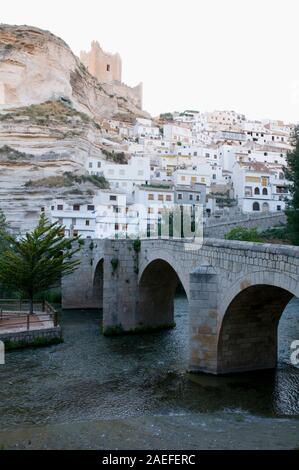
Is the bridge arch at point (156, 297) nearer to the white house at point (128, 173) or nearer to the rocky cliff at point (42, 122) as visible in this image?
the rocky cliff at point (42, 122)

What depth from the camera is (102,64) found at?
10581 cm

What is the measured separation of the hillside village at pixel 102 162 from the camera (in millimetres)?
40500

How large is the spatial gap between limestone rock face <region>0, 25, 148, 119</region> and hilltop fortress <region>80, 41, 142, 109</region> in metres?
26.4

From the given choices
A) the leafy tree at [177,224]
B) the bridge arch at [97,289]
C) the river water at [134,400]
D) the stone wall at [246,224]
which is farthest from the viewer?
the stone wall at [246,224]

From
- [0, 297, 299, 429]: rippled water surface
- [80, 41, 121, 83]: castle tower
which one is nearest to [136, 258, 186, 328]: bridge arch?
[0, 297, 299, 429]: rippled water surface

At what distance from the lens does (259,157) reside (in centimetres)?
6025

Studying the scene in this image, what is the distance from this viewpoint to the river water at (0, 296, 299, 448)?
770 cm

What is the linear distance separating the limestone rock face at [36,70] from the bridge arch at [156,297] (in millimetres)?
54611

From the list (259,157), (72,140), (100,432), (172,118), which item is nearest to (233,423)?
(100,432)

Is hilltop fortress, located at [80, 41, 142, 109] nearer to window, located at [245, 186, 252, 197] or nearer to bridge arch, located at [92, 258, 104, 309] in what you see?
window, located at [245, 186, 252, 197]

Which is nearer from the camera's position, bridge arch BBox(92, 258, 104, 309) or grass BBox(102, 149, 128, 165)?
A: bridge arch BBox(92, 258, 104, 309)

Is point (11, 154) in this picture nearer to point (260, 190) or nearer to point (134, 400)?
point (260, 190)

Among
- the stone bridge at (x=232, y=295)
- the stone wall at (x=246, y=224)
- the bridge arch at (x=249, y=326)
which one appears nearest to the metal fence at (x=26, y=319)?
the stone bridge at (x=232, y=295)
